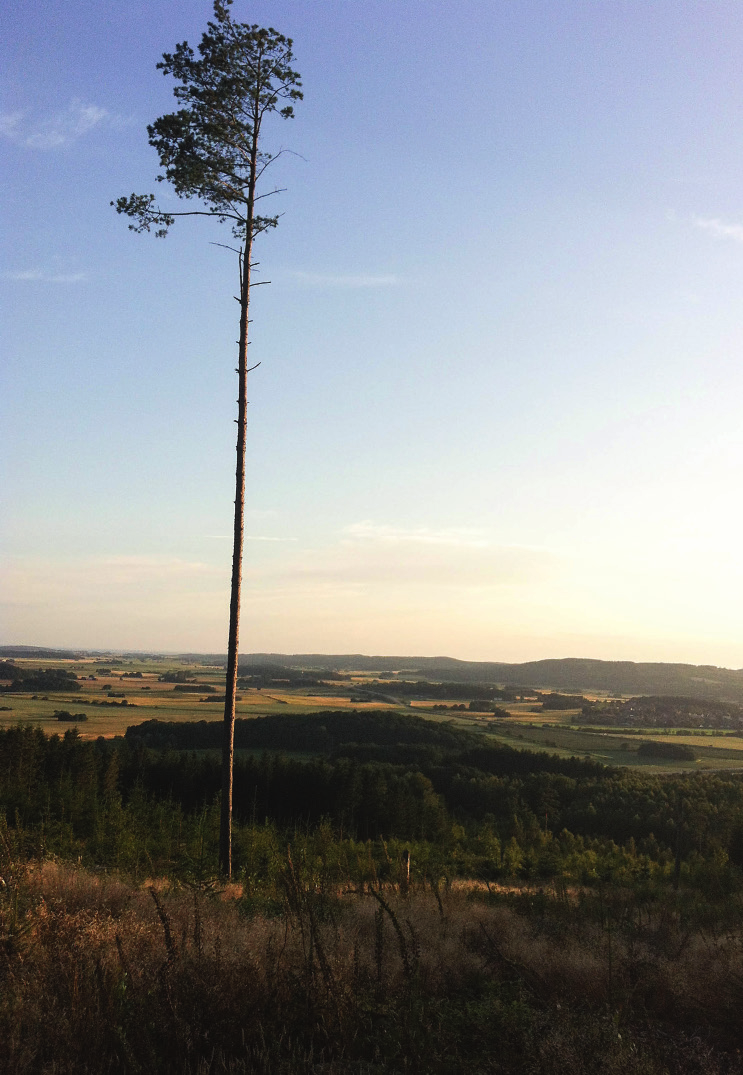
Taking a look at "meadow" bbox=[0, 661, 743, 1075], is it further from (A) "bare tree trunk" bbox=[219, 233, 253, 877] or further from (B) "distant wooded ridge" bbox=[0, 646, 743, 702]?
(B) "distant wooded ridge" bbox=[0, 646, 743, 702]

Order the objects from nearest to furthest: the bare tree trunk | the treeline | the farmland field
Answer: the bare tree trunk, the treeline, the farmland field

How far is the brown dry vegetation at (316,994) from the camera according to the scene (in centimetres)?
443

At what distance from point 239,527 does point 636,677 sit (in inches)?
5021

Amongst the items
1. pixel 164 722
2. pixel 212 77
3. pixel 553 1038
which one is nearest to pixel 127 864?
pixel 553 1038

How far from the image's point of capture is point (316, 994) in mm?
5133

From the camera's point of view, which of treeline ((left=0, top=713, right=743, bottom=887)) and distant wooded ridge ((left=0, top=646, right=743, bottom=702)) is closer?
treeline ((left=0, top=713, right=743, bottom=887))

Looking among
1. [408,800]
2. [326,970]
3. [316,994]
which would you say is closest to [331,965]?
[316,994]

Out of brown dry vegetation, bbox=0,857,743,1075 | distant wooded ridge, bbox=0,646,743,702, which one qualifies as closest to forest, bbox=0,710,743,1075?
brown dry vegetation, bbox=0,857,743,1075

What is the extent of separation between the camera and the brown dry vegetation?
443cm

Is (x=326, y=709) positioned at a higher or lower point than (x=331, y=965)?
lower

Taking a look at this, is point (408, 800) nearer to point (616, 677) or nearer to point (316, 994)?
point (316, 994)

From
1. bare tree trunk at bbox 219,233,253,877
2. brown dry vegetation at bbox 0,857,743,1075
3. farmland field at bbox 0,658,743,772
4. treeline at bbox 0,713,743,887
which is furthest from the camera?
farmland field at bbox 0,658,743,772

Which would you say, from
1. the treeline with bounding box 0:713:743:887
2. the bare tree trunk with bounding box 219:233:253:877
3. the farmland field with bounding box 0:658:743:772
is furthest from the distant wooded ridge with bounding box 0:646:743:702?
the bare tree trunk with bounding box 219:233:253:877

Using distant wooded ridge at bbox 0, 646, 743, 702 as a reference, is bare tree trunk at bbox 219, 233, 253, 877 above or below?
above
